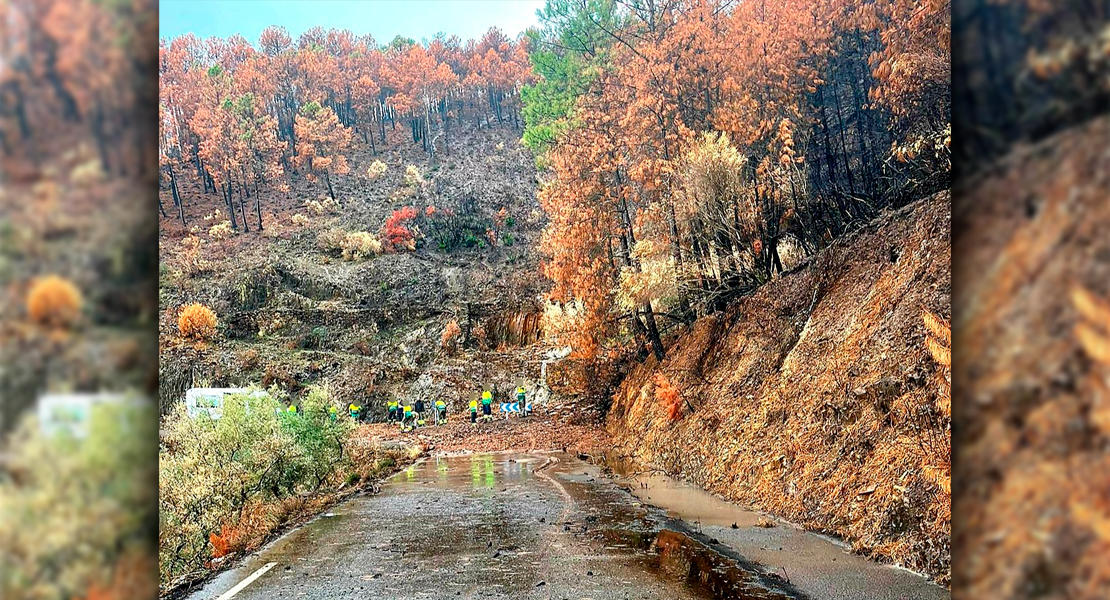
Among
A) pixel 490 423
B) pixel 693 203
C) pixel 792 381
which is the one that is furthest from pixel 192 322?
pixel 792 381

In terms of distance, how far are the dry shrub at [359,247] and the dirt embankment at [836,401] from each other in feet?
137

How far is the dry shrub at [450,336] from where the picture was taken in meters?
45.7

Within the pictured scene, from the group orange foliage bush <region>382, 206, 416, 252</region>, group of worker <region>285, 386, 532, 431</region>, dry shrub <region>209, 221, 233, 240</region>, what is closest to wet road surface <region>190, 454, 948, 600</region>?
group of worker <region>285, 386, 532, 431</region>

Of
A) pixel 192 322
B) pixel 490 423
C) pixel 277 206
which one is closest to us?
pixel 490 423

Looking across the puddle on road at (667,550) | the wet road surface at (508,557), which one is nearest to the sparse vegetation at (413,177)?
the wet road surface at (508,557)
